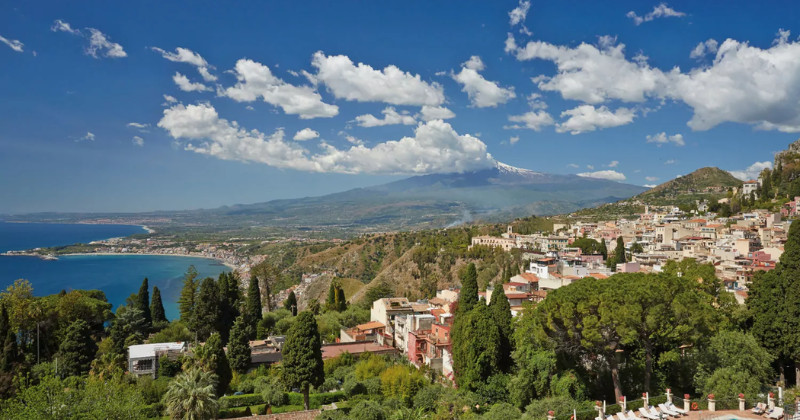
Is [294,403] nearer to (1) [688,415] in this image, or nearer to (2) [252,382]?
(2) [252,382]

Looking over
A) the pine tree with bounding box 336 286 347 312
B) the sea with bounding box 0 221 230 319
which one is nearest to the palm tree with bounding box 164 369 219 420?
the pine tree with bounding box 336 286 347 312

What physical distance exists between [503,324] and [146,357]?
15271 mm

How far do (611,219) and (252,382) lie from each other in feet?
254

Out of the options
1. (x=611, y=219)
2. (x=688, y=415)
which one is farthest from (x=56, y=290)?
(x=611, y=219)

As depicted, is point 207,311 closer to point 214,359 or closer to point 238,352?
point 238,352

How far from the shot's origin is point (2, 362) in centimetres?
1917

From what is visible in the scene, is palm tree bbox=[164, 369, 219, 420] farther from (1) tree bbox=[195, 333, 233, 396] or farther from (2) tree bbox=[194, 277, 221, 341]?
(2) tree bbox=[194, 277, 221, 341]

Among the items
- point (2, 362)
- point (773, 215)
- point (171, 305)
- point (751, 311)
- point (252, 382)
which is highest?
point (773, 215)

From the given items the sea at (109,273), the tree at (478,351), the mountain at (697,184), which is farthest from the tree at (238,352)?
the mountain at (697,184)

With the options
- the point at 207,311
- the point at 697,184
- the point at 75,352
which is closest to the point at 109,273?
the point at 207,311

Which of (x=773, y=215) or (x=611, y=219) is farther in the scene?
(x=611, y=219)

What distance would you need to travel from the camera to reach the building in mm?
21344

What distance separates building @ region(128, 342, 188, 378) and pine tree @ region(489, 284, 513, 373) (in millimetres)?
14106

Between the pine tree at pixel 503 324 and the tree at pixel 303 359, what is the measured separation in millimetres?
6816
